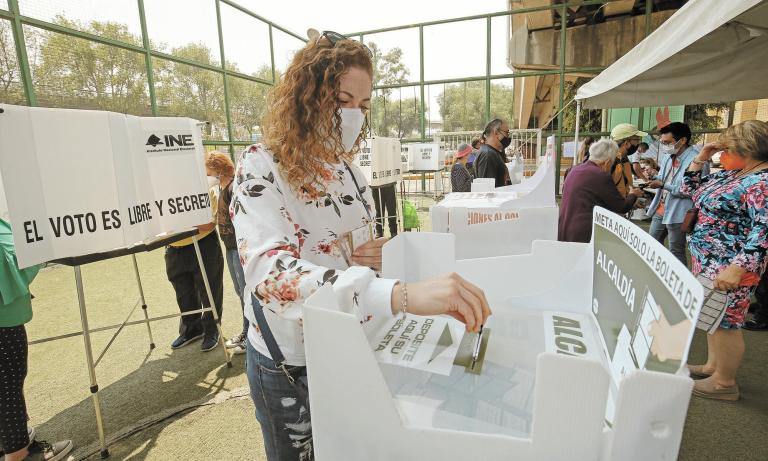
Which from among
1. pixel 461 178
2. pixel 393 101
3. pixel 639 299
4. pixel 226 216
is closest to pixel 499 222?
pixel 639 299

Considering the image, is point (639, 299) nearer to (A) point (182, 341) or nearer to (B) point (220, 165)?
(B) point (220, 165)

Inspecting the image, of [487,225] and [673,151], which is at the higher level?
[673,151]

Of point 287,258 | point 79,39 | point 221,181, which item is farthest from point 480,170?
point 79,39

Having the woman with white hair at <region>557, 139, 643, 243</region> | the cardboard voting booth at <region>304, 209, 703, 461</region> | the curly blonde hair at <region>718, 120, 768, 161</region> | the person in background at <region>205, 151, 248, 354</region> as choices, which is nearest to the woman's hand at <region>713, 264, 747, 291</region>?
the curly blonde hair at <region>718, 120, 768, 161</region>

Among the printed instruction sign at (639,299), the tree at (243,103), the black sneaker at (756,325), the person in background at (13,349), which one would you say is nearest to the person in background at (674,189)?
the black sneaker at (756,325)

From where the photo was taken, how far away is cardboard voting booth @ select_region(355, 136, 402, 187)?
235 inches

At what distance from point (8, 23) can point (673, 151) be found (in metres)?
7.96

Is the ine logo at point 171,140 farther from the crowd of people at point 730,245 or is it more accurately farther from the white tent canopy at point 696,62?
the crowd of people at point 730,245

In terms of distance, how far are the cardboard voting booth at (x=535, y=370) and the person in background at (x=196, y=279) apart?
2.85m

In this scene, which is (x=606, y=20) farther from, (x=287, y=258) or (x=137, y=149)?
(x=287, y=258)

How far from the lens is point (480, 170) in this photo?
4.54m

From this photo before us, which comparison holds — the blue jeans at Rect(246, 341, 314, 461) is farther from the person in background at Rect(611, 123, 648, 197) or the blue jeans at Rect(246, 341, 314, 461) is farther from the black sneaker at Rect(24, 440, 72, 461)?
the person in background at Rect(611, 123, 648, 197)

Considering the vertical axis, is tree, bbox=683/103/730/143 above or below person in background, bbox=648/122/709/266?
above

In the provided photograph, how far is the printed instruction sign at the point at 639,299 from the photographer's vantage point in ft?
1.62
